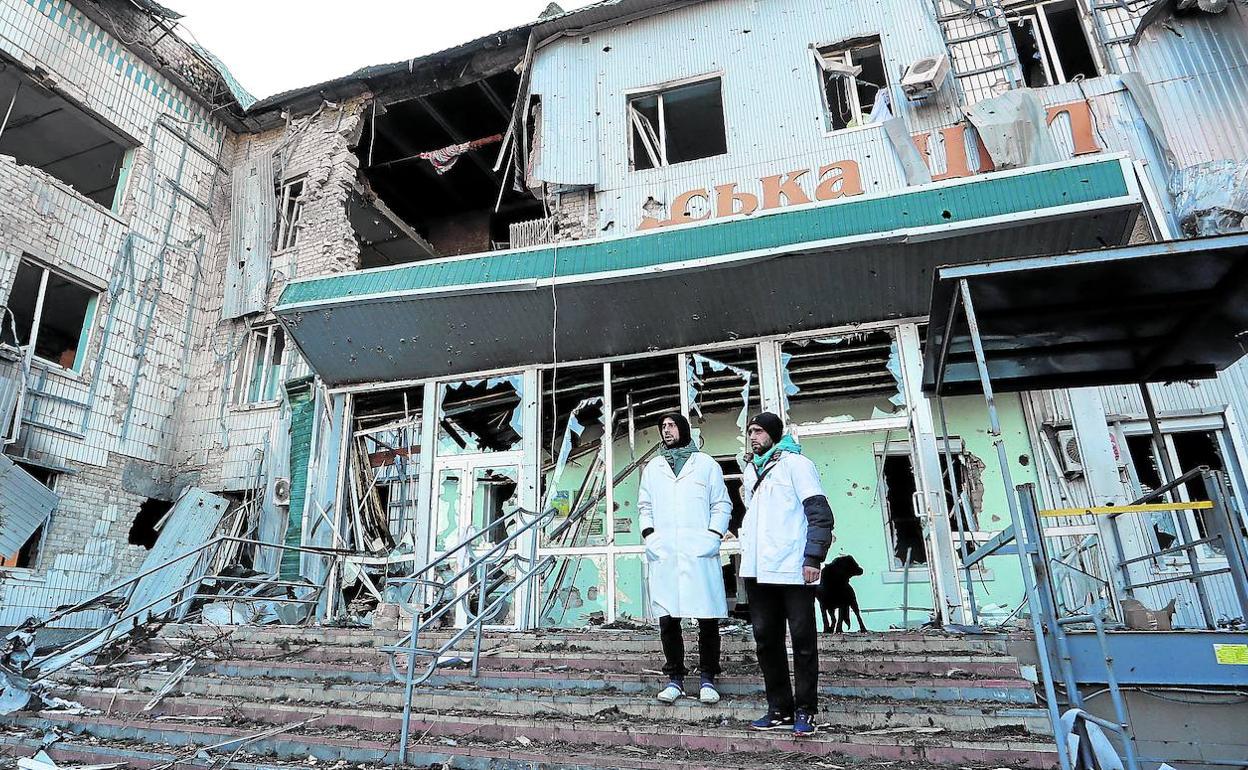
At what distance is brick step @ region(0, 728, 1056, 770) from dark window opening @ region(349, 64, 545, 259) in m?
8.63

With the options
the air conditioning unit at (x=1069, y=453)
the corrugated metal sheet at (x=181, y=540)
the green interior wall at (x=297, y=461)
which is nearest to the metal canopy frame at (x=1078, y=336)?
the air conditioning unit at (x=1069, y=453)

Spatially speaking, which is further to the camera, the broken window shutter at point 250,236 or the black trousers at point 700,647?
the broken window shutter at point 250,236

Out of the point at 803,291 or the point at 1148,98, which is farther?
the point at 1148,98

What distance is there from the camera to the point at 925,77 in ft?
29.8

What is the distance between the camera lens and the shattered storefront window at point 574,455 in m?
9.33

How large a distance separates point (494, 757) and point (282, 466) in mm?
8967

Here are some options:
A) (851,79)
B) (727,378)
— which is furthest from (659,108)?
(727,378)

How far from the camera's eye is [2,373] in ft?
31.9

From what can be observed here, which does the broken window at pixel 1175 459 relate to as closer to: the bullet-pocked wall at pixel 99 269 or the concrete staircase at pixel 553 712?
the concrete staircase at pixel 553 712

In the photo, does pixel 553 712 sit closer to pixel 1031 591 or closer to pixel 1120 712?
pixel 1031 591

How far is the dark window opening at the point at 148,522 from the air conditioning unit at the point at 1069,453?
13.1 metres

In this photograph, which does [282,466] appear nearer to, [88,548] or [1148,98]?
[88,548]

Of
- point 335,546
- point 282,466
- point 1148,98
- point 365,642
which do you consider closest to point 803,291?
point 1148,98

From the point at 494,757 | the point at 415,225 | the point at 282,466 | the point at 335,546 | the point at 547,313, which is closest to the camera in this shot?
the point at 494,757
